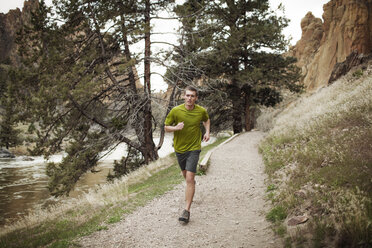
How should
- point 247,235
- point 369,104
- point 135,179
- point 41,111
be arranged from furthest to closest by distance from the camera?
point 135,179 < point 41,111 < point 369,104 < point 247,235

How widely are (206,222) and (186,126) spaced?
1.76 m

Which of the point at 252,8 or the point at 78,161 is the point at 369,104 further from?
the point at 252,8

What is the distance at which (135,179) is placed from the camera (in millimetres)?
10320

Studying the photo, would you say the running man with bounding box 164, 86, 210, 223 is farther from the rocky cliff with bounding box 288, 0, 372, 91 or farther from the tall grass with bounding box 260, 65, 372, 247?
the rocky cliff with bounding box 288, 0, 372, 91

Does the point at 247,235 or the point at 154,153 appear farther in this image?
the point at 154,153

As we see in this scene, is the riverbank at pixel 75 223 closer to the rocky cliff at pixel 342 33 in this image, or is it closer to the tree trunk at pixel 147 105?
the tree trunk at pixel 147 105

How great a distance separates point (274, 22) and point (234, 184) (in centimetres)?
1471

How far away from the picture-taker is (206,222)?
438cm

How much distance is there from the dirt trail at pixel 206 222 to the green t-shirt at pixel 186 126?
137 centimetres

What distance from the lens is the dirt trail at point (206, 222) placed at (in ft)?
12.0

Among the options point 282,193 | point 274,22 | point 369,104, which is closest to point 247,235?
point 282,193

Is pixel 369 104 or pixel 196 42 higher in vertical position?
pixel 196 42

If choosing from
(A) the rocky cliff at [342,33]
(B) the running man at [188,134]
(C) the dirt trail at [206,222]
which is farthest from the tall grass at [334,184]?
(A) the rocky cliff at [342,33]

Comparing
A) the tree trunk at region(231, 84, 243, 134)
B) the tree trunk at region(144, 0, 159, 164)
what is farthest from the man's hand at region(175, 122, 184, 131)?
the tree trunk at region(231, 84, 243, 134)
